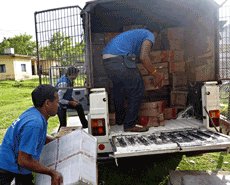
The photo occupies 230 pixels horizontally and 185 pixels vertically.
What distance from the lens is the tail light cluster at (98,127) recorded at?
3084 millimetres

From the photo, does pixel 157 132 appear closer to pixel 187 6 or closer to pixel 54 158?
pixel 54 158

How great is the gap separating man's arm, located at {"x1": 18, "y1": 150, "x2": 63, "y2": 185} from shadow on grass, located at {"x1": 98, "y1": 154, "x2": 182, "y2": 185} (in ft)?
5.76

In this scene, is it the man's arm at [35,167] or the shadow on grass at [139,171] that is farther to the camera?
the shadow on grass at [139,171]

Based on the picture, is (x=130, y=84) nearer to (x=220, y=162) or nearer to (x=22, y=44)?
(x=220, y=162)

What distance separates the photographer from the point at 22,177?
2.03 metres

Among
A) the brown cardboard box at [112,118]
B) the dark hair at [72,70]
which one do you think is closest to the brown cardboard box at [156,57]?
the brown cardboard box at [112,118]

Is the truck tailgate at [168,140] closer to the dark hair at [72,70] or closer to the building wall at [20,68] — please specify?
the dark hair at [72,70]

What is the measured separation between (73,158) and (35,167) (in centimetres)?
33

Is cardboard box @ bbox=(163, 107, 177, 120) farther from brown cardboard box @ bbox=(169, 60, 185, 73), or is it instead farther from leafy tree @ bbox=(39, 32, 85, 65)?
leafy tree @ bbox=(39, 32, 85, 65)

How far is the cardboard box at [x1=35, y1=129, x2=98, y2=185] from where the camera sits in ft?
5.65

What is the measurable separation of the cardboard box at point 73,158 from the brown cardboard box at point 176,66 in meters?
2.55

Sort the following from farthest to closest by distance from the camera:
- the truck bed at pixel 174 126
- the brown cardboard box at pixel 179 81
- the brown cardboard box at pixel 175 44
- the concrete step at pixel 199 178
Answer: the brown cardboard box at pixel 179 81
the brown cardboard box at pixel 175 44
the truck bed at pixel 174 126
the concrete step at pixel 199 178

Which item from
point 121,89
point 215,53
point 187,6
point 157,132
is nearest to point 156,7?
point 187,6

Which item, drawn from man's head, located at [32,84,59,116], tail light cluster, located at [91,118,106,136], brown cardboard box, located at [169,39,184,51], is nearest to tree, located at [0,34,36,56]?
brown cardboard box, located at [169,39,184,51]
